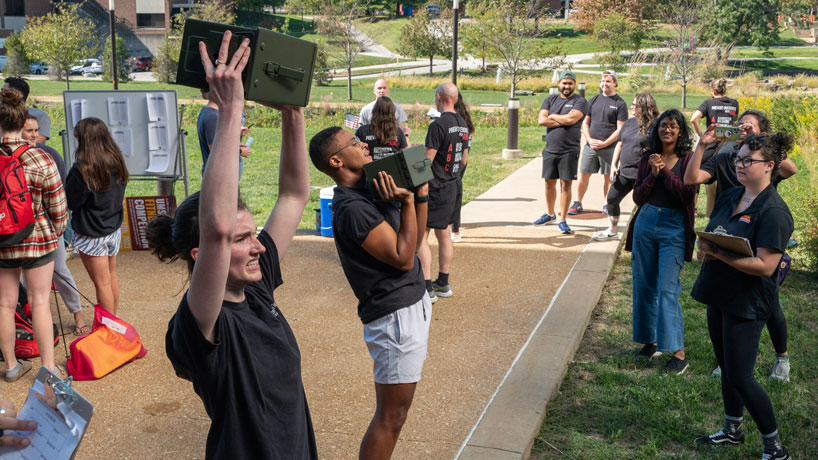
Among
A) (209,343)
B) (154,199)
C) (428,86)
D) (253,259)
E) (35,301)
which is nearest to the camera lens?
(209,343)

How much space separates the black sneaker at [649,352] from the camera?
5862 millimetres

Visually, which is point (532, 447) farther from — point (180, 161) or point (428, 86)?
point (428, 86)

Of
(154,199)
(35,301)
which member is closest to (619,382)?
(35,301)

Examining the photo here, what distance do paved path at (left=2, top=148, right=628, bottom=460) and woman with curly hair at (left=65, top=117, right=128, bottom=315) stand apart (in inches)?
28.8

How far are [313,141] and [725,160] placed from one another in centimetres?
367

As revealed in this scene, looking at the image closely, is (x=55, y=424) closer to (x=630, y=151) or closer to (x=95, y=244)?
(x=95, y=244)

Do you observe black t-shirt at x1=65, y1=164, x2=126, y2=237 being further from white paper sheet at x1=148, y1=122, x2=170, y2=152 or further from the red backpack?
white paper sheet at x1=148, y1=122, x2=170, y2=152

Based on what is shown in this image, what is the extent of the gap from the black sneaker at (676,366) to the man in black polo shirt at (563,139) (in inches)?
159

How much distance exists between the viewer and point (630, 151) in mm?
8438

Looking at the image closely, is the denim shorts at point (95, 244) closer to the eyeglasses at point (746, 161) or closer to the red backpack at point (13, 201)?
the red backpack at point (13, 201)

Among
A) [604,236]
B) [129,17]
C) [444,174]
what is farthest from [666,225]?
[129,17]

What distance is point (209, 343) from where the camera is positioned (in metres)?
2.07

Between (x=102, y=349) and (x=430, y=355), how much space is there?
2473 millimetres

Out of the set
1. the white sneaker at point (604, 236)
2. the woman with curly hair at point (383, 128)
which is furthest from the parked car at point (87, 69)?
the woman with curly hair at point (383, 128)
